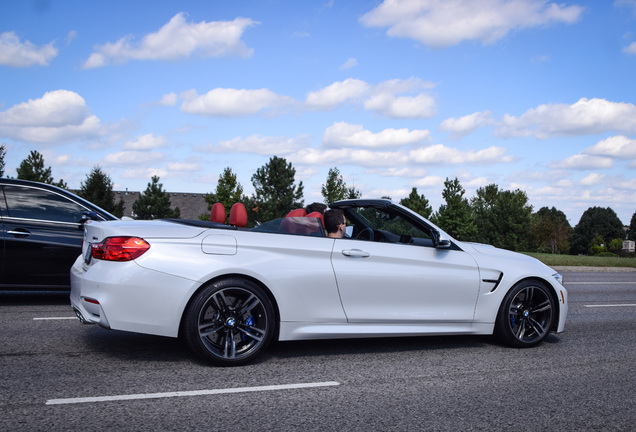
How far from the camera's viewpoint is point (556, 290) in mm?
6355

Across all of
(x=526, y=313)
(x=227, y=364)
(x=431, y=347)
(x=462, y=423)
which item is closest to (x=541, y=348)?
(x=526, y=313)

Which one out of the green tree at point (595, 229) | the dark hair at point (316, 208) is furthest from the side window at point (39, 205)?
the green tree at point (595, 229)

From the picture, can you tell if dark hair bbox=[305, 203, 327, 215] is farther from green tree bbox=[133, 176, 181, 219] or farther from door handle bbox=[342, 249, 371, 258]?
green tree bbox=[133, 176, 181, 219]

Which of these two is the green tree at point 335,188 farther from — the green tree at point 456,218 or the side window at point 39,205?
the side window at point 39,205

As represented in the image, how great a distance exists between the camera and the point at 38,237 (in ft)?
26.4

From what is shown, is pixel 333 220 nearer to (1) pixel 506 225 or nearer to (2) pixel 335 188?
(2) pixel 335 188

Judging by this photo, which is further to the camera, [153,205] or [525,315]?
[153,205]

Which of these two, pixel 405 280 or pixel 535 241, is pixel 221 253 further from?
pixel 535 241

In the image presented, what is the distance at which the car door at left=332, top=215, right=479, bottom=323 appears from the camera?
5480 mm

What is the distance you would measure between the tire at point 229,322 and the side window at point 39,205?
431cm

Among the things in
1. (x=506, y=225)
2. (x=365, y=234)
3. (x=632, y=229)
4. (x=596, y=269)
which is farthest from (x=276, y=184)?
(x=632, y=229)

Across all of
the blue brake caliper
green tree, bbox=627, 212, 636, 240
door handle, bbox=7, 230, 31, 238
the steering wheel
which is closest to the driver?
the steering wheel

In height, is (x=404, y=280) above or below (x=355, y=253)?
below

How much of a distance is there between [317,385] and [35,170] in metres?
66.4
